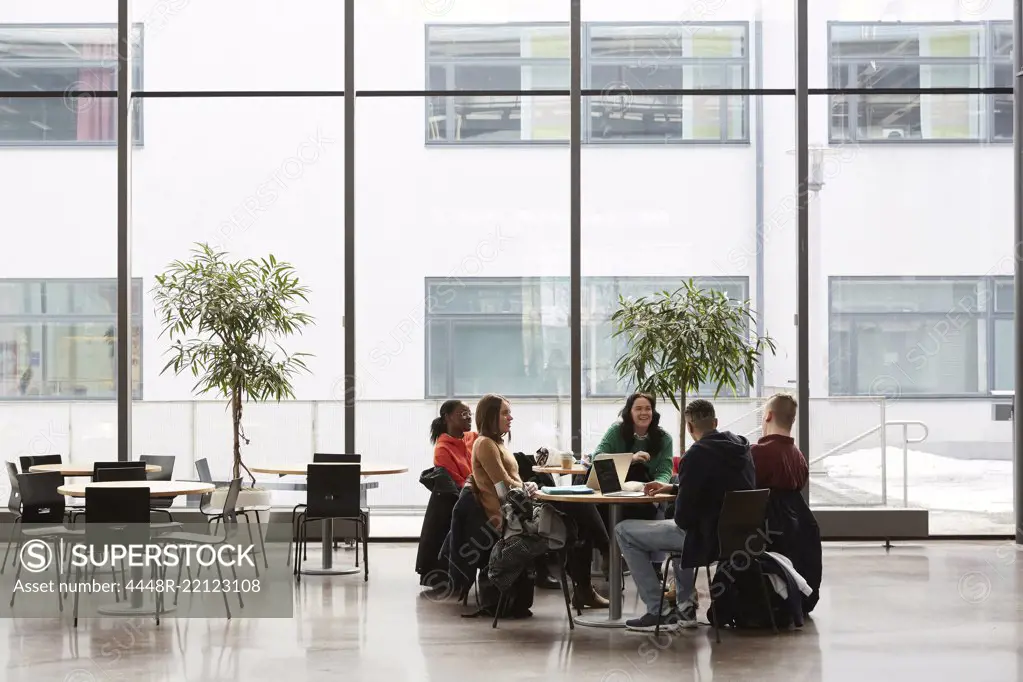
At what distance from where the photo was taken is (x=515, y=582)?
6340mm

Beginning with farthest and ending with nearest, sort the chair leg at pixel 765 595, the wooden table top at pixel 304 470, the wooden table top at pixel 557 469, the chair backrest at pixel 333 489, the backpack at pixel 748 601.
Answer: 1. the wooden table top at pixel 304 470
2. the wooden table top at pixel 557 469
3. the chair backrest at pixel 333 489
4. the backpack at pixel 748 601
5. the chair leg at pixel 765 595

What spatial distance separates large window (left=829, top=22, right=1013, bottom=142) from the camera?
9.28 meters

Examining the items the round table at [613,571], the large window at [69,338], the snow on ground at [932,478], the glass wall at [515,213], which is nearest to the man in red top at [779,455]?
the round table at [613,571]

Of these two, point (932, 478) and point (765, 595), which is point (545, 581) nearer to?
point (765, 595)

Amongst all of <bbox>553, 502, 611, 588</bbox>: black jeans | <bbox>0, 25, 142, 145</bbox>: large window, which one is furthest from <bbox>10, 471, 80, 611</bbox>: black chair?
<bbox>0, 25, 142, 145</bbox>: large window

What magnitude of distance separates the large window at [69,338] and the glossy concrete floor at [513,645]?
3148 millimetres

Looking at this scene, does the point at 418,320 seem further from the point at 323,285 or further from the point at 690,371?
the point at 690,371

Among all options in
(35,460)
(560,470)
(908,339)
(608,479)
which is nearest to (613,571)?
(608,479)

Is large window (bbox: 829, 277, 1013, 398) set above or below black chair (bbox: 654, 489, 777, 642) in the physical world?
above

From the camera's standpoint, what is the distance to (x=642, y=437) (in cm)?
714

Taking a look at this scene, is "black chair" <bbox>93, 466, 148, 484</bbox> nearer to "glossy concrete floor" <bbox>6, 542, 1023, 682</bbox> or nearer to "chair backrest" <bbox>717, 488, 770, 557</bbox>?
"glossy concrete floor" <bbox>6, 542, 1023, 682</bbox>

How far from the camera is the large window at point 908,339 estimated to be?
9234 mm

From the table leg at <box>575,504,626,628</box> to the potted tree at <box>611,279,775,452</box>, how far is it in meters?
2.19

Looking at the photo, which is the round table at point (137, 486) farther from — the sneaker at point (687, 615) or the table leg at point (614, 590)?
the sneaker at point (687, 615)
